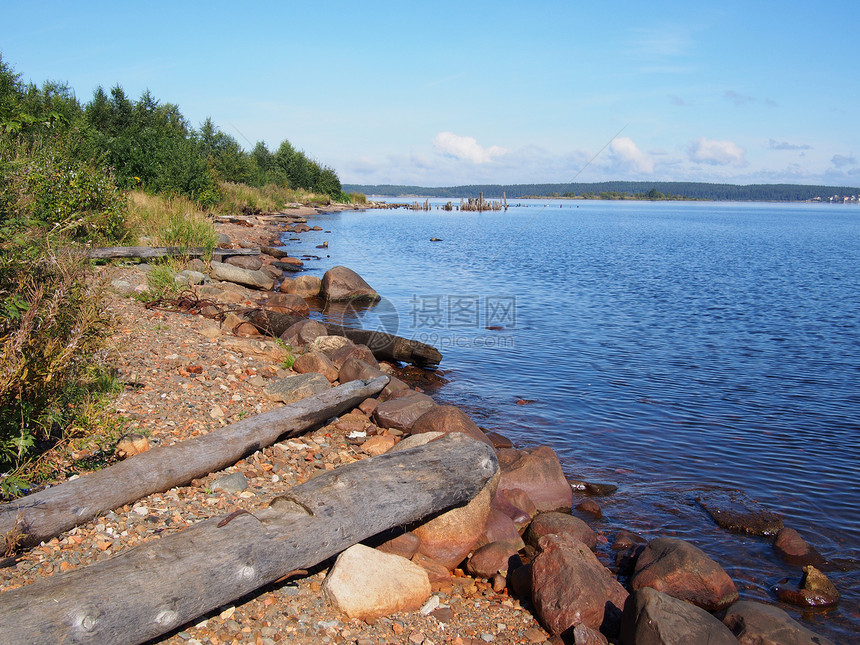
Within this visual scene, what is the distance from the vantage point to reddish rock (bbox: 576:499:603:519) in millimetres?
6680

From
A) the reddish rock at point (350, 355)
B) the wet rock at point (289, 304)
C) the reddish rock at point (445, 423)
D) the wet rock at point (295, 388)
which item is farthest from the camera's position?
the wet rock at point (289, 304)

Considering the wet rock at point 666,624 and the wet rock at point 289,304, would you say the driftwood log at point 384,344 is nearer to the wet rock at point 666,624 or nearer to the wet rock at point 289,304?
the wet rock at point 289,304

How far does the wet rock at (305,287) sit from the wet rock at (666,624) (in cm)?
1515

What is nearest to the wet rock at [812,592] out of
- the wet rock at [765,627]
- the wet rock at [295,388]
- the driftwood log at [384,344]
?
the wet rock at [765,627]

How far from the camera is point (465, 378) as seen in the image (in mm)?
11680

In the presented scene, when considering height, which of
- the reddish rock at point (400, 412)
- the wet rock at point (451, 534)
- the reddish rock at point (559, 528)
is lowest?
the reddish rock at point (559, 528)

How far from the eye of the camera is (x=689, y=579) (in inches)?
197

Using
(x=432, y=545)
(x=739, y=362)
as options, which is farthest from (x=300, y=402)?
(x=739, y=362)

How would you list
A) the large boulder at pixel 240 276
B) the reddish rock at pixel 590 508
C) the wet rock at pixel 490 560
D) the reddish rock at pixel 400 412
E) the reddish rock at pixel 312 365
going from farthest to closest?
the large boulder at pixel 240 276, the reddish rock at pixel 312 365, the reddish rock at pixel 400 412, the reddish rock at pixel 590 508, the wet rock at pixel 490 560

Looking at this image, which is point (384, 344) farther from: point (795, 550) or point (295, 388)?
point (795, 550)

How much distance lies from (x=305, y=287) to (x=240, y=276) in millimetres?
1918

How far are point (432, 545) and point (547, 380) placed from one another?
6750 millimetres

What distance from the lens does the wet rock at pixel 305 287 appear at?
18.4 metres

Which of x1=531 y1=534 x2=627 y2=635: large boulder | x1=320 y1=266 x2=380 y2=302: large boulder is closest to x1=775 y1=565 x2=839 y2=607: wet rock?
x1=531 y1=534 x2=627 y2=635: large boulder
